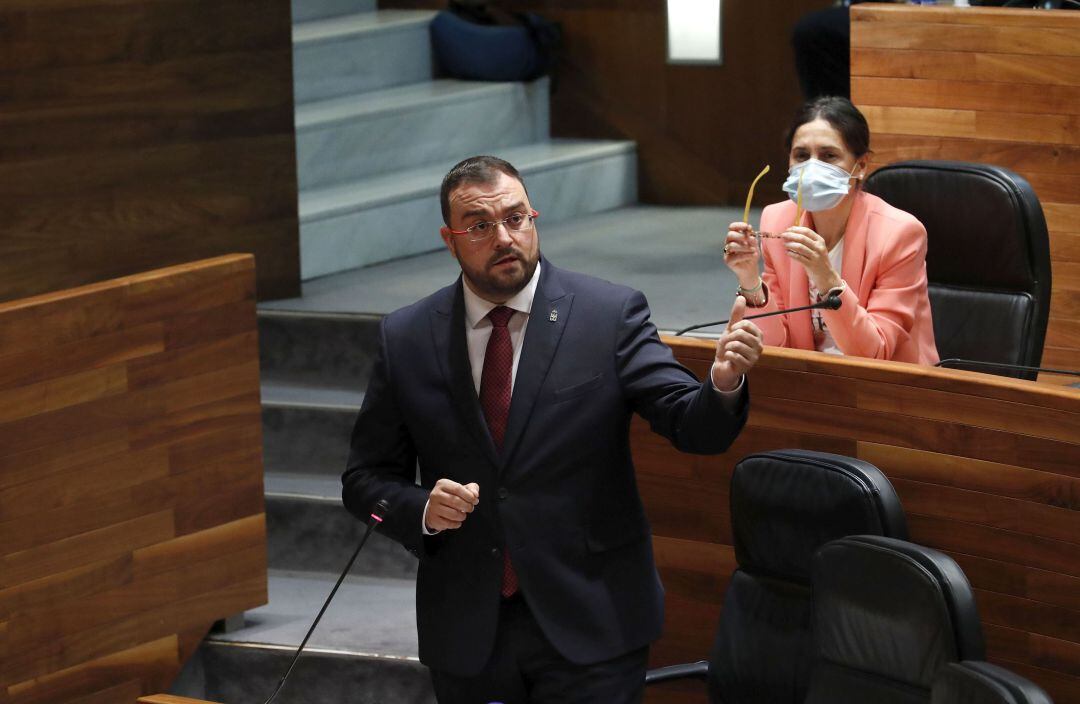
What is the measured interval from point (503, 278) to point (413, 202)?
2.67 meters

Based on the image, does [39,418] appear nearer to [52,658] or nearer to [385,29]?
[52,658]

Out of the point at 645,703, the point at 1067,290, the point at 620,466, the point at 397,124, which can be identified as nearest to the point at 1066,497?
the point at 620,466

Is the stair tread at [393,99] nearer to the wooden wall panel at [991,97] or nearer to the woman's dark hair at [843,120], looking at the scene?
the wooden wall panel at [991,97]

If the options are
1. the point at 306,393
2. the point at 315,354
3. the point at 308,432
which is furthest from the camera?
the point at 315,354

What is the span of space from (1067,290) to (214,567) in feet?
5.95

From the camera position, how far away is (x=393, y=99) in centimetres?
518

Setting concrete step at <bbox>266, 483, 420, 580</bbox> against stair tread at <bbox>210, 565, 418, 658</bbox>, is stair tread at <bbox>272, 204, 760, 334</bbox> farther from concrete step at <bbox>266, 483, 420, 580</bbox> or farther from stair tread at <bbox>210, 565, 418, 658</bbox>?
stair tread at <bbox>210, 565, 418, 658</bbox>

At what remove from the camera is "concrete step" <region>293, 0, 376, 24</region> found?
544 cm

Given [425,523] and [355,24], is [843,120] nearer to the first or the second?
[425,523]

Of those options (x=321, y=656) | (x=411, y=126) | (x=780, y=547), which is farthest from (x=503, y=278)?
(x=411, y=126)

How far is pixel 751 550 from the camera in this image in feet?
8.07

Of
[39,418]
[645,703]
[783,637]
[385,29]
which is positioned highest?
[385,29]

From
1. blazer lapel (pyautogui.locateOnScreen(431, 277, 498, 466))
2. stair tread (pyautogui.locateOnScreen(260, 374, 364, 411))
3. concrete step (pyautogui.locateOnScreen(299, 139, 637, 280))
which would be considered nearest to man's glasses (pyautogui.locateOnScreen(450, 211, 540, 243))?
blazer lapel (pyautogui.locateOnScreen(431, 277, 498, 466))

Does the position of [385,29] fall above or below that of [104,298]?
above
